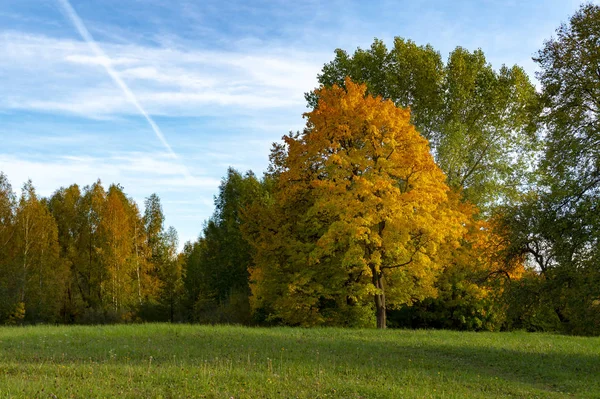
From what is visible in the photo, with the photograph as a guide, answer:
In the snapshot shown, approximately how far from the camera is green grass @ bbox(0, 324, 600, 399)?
11.4 meters

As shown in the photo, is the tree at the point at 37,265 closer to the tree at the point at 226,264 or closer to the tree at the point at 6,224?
the tree at the point at 6,224

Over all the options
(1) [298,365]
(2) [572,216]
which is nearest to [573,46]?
(2) [572,216]

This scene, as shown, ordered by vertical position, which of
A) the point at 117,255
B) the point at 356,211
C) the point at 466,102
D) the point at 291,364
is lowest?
the point at 291,364

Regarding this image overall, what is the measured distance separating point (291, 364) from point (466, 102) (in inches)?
1308

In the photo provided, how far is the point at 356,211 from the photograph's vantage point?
85.1 feet

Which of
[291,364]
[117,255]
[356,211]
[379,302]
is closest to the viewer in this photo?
[291,364]

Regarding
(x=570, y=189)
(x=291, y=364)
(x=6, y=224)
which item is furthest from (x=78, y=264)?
(x=570, y=189)

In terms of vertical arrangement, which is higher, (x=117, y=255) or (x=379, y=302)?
(x=117, y=255)

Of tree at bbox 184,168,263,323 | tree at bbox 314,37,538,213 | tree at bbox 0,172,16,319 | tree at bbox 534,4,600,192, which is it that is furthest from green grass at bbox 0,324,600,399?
tree at bbox 0,172,16,319

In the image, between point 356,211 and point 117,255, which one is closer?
point 356,211

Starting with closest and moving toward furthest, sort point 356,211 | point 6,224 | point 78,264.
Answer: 1. point 356,211
2. point 6,224
3. point 78,264

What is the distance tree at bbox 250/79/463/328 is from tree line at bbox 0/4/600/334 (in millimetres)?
98

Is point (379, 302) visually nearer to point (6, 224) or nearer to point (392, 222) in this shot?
point (392, 222)

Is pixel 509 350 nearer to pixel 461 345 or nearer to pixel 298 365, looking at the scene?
pixel 461 345
